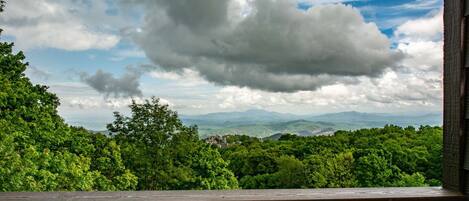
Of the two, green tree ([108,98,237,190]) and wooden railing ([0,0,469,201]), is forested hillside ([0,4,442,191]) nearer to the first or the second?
green tree ([108,98,237,190])

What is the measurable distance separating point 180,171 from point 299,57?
2032 millimetres

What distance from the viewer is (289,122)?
20.6 ft

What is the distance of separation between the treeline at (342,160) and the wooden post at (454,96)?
4.31 meters

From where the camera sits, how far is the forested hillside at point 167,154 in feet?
17.9

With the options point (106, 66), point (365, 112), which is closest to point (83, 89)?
point (106, 66)

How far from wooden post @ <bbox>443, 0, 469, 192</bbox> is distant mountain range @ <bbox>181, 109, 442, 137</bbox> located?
4710mm

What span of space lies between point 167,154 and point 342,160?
214 centimetres

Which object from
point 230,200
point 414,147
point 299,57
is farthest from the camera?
point 299,57

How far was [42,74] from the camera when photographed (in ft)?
21.0

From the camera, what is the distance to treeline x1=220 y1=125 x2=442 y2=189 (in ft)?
17.7

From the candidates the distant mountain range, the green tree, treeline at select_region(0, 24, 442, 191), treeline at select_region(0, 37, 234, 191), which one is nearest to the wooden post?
treeline at select_region(0, 24, 442, 191)

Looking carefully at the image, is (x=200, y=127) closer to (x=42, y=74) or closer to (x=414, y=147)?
(x=42, y=74)

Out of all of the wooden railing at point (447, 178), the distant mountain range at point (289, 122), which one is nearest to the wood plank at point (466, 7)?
the wooden railing at point (447, 178)

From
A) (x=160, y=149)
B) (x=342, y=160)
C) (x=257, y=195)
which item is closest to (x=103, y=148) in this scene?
(x=160, y=149)
